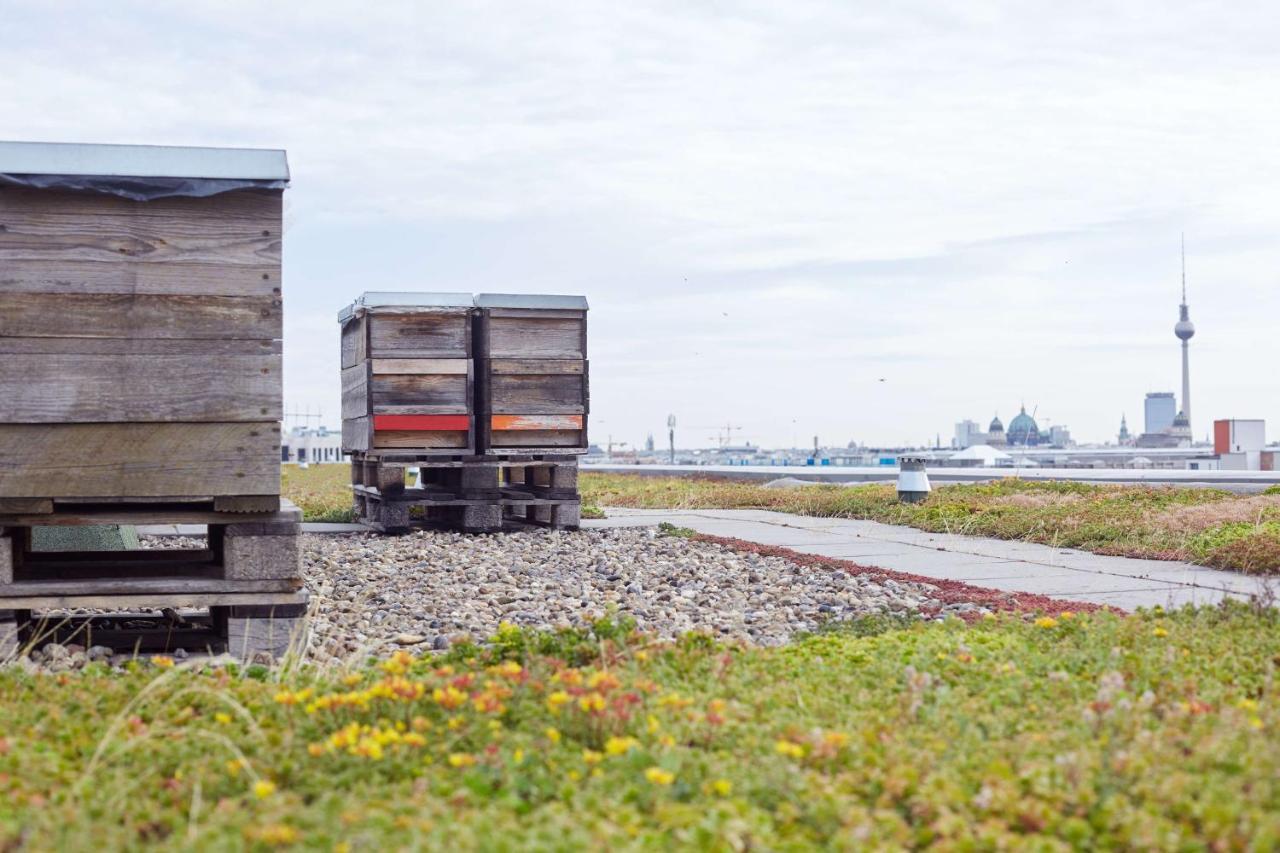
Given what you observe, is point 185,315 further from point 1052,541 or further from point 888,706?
point 1052,541

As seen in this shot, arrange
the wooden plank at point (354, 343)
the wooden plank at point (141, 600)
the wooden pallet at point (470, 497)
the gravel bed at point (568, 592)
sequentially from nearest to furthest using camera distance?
the wooden plank at point (141, 600) → the gravel bed at point (568, 592) → the wooden pallet at point (470, 497) → the wooden plank at point (354, 343)

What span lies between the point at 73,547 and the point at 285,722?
18.0 feet

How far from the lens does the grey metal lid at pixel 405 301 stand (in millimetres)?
12219

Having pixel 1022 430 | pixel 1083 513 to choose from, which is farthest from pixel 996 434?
pixel 1083 513

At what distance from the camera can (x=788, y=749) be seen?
10.6 feet

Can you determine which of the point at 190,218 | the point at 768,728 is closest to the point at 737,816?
the point at 768,728

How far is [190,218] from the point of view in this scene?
576 centimetres

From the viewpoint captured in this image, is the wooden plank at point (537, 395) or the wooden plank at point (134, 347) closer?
the wooden plank at point (134, 347)

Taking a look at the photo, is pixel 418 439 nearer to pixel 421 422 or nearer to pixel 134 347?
pixel 421 422

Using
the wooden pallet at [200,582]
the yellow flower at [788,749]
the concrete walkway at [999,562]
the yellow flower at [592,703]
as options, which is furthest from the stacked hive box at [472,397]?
the yellow flower at [788,749]

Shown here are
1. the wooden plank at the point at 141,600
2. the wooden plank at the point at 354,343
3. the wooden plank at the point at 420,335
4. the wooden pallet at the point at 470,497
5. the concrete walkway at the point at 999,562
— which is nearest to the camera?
the wooden plank at the point at 141,600

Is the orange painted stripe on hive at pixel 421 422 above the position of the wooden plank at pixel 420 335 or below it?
below

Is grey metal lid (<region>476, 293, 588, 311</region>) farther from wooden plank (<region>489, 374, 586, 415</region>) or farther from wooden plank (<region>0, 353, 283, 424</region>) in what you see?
wooden plank (<region>0, 353, 283, 424</region>)

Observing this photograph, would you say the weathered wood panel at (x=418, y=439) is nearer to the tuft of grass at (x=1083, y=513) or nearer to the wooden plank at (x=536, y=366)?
the wooden plank at (x=536, y=366)
